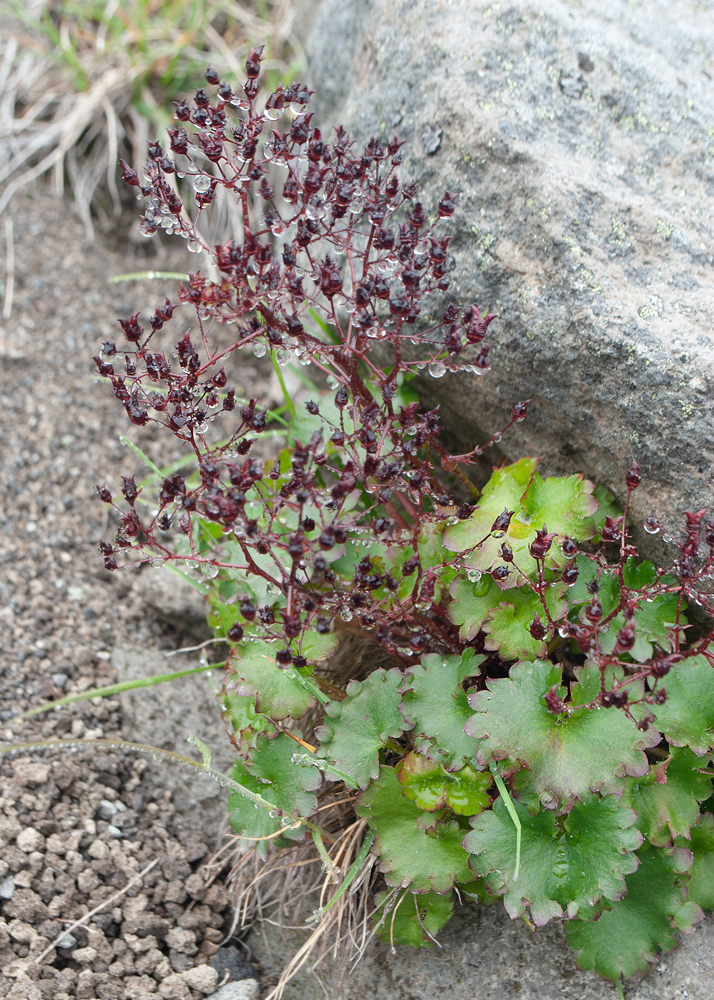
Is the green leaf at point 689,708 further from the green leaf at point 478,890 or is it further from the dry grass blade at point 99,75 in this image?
the dry grass blade at point 99,75

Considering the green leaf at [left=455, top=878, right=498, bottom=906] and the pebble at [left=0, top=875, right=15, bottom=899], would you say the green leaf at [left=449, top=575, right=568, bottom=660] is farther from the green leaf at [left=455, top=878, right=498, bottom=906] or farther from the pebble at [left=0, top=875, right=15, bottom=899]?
the pebble at [left=0, top=875, right=15, bottom=899]

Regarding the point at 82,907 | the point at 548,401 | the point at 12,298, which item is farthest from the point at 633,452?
the point at 12,298

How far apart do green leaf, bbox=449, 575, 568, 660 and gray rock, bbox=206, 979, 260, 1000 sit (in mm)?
1014

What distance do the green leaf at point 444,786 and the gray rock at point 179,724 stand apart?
79 cm

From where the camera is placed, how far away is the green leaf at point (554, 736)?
1.81 m

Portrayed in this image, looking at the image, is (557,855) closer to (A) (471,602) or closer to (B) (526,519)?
(A) (471,602)

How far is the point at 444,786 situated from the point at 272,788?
1.44 feet

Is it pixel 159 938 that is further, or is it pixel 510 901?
pixel 159 938

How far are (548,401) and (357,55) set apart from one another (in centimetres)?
152

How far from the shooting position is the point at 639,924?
75.5 inches

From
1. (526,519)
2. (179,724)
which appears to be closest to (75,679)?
(179,724)

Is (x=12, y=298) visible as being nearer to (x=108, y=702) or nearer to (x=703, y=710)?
(x=108, y=702)

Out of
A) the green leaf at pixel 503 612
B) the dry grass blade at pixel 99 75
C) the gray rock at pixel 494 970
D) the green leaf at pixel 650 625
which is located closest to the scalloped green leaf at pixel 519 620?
the green leaf at pixel 503 612

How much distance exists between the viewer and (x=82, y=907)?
213 centimetres
